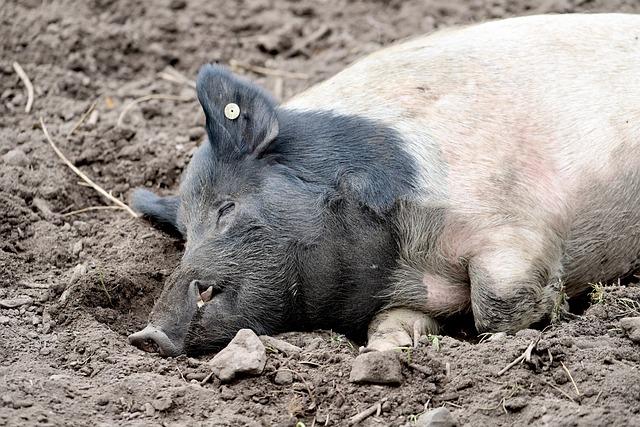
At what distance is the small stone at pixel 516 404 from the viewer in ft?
11.0

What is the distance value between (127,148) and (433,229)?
2212 millimetres

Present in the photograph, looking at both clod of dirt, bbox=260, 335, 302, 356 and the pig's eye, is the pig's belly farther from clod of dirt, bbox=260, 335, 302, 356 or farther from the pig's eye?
the pig's eye

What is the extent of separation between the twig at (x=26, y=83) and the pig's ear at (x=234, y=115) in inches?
85.8

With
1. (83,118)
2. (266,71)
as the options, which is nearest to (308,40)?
(266,71)

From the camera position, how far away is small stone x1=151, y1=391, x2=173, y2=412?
11.5 ft

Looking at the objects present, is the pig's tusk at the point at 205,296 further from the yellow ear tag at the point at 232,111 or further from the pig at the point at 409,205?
the yellow ear tag at the point at 232,111

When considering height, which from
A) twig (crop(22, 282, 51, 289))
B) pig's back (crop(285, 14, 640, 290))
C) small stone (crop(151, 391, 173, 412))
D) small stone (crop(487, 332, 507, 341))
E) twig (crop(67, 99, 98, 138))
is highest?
pig's back (crop(285, 14, 640, 290))

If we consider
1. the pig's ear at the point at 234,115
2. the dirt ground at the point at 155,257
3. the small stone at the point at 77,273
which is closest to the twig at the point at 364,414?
the dirt ground at the point at 155,257

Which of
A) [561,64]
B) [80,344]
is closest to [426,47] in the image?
[561,64]

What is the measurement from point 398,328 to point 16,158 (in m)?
2.44

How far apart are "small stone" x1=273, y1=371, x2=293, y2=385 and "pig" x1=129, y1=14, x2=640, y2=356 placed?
1.48ft

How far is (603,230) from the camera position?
4316 mm

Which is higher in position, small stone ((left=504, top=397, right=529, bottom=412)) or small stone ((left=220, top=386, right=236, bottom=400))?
small stone ((left=504, top=397, right=529, bottom=412))

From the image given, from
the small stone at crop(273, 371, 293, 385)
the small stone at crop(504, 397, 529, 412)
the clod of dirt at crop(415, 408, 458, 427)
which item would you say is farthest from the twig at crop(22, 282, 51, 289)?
the small stone at crop(504, 397, 529, 412)
